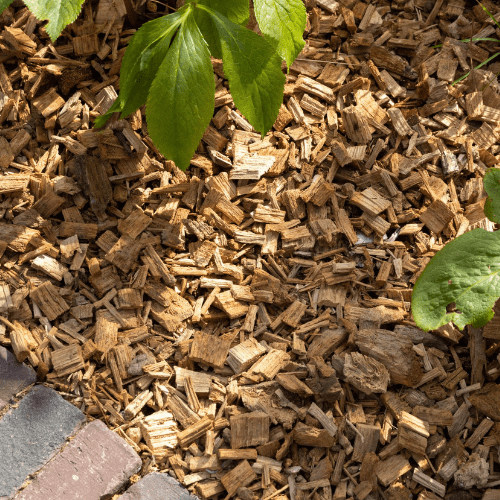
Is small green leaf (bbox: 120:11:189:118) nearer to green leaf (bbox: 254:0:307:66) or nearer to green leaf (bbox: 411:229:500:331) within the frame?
green leaf (bbox: 254:0:307:66)

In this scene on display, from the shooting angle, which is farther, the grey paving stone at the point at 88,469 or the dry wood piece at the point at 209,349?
the dry wood piece at the point at 209,349

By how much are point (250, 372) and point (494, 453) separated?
754 millimetres

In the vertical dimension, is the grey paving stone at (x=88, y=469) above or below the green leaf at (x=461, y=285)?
below

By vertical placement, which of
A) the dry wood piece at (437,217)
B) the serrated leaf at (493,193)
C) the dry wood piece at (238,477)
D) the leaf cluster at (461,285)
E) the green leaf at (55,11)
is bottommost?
the dry wood piece at (238,477)

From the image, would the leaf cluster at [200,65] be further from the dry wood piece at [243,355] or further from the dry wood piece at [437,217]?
the dry wood piece at [437,217]

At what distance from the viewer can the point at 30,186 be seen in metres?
2.03

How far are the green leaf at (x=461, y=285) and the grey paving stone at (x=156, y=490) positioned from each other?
822mm

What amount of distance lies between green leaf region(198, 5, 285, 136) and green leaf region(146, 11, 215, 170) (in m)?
0.07

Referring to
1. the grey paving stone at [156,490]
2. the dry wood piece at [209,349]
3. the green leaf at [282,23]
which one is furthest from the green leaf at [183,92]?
the grey paving stone at [156,490]

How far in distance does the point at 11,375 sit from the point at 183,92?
1.01 metres

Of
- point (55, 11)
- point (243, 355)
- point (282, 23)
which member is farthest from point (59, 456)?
point (282, 23)

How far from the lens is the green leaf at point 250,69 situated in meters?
1.58

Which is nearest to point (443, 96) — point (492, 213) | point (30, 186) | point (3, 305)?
point (492, 213)

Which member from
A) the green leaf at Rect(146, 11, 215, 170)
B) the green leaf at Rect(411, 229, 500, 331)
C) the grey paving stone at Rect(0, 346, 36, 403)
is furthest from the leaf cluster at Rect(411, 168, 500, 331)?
the grey paving stone at Rect(0, 346, 36, 403)
